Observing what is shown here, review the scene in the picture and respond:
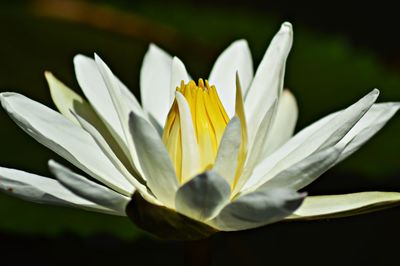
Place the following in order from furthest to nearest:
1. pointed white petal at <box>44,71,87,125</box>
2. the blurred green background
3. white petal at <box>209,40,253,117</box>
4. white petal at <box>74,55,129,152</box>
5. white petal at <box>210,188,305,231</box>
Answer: the blurred green background < white petal at <box>209,40,253,117</box> < pointed white petal at <box>44,71,87,125</box> < white petal at <box>74,55,129,152</box> < white petal at <box>210,188,305,231</box>

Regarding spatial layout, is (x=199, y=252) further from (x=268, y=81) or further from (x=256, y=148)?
(x=268, y=81)

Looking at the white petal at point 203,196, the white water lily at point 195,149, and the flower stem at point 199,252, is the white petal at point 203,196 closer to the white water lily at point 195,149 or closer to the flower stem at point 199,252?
the white water lily at point 195,149

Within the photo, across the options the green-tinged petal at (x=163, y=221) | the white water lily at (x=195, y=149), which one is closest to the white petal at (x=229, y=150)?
the white water lily at (x=195, y=149)

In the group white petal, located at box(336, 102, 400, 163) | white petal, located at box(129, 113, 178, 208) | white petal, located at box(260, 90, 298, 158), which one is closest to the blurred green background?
white petal, located at box(260, 90, 298, 158)

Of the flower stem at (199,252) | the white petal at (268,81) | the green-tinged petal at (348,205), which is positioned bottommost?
the flower stem at (199,252)

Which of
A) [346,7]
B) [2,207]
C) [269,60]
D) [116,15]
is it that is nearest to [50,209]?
[2,207]

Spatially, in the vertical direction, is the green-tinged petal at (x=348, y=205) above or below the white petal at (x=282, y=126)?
below

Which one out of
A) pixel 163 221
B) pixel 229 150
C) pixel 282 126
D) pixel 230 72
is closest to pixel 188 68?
pixel 230 72

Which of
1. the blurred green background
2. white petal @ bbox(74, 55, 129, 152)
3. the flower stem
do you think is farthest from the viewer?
the blurred green background

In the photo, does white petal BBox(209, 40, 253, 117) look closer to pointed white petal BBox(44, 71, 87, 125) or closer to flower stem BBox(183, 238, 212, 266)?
pointed white petal BBox(44, 71, 87, 125)
